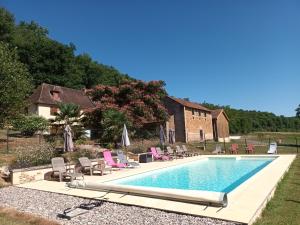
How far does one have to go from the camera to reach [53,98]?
37.9m

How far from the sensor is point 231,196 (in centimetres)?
823

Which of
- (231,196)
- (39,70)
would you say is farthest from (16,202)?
(39,70)

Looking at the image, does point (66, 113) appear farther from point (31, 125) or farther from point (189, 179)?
point (189, 179)

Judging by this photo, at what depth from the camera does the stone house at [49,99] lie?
3459 cm

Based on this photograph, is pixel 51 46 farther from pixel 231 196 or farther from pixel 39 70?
pixel 231 196

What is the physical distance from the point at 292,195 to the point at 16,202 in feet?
28.5

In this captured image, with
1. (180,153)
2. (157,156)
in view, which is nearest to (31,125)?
(157,156)

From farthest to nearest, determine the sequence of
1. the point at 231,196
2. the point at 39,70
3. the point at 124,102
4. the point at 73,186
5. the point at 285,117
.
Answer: the point at 285,117, the point at 39,70, the point at 124,102, the point at 73,186, the point at 231,196

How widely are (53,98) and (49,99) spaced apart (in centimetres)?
133

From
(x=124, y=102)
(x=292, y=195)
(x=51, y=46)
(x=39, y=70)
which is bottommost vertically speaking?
(x=292, y=195)

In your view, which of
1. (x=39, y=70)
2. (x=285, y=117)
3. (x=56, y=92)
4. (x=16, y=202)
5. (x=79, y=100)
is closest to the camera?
(x=16, y=202)

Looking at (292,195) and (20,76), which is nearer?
(292,195)

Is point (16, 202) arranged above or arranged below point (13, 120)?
below

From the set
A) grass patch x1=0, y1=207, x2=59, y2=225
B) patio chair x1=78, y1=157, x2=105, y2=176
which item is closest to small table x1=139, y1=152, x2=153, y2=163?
patio chair x1=78, y1=157, x2=105, y2=176
